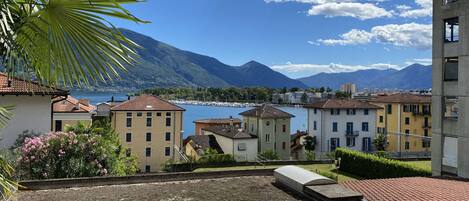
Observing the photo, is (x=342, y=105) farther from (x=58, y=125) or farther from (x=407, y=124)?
(x=58, y=125)

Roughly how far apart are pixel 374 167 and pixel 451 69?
1047 centimetres

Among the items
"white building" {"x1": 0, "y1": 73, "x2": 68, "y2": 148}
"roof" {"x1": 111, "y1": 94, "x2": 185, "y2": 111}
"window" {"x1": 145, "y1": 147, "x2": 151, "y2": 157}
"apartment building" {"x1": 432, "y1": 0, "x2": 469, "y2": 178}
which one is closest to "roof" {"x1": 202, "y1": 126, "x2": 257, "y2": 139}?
"roof" {"x1": 111, "y1": 94, "x2": 185, "y2": 111}

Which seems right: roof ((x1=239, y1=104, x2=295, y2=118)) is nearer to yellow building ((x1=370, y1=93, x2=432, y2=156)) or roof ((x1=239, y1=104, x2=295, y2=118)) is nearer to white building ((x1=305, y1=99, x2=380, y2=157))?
white building ((x1=305, y1=99, x2=380, y2=157))

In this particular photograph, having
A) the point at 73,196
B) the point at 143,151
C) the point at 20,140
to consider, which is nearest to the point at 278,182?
the point at 73,196

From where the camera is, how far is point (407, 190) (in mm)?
11578

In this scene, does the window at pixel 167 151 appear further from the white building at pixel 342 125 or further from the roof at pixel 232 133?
the white building at pixel 342 125

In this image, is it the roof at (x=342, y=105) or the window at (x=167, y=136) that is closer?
the window at (x=167, y=136)

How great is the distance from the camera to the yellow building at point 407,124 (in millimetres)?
61938

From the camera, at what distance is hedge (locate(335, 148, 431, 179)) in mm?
29141

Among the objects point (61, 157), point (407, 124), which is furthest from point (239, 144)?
point (61, 157)

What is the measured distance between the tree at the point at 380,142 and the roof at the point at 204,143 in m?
23.5

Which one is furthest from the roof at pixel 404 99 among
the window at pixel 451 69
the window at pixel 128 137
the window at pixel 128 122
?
the window at pixel 128 137

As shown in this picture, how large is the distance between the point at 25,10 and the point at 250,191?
924cm

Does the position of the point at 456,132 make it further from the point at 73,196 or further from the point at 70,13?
the point at 70,13
